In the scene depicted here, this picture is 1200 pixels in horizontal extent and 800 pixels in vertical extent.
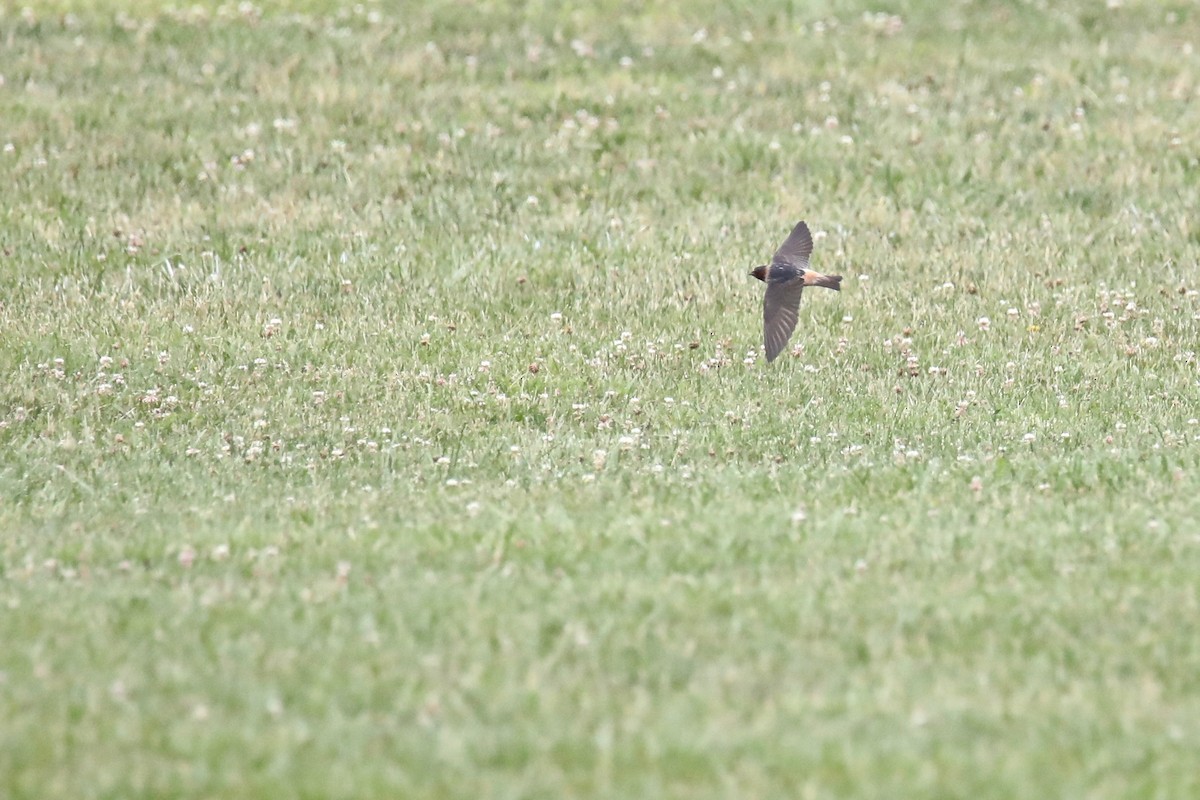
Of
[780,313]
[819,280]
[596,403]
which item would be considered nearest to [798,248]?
[819,280]

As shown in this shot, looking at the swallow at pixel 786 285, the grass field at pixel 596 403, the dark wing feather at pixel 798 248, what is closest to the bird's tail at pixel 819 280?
the swallow at pixel 786 285

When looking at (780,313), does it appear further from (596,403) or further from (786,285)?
(596,403)

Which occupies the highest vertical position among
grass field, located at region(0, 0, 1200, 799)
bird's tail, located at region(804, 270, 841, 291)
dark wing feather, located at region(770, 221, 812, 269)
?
dark wing feather, located at region(770, 221, 812, 269)

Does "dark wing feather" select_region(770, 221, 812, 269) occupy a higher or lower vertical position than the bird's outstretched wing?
higher

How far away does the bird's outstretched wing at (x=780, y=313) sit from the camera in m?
10.2

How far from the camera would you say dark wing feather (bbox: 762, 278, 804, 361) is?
33.5 feet

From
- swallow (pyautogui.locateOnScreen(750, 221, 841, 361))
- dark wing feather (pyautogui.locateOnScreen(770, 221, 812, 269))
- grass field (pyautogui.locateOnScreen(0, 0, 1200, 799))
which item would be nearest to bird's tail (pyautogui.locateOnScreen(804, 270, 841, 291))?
swallow (pyautogui.locateOnScreen(750, 221, 841, 361))

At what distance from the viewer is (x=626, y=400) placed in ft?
34.6

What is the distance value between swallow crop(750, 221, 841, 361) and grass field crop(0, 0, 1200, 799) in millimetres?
412

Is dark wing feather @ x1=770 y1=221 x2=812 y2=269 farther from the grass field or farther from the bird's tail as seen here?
the grass field

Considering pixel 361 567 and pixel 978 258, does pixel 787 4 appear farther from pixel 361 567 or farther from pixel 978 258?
pixel 361 567

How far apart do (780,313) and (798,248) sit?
3.06 ft

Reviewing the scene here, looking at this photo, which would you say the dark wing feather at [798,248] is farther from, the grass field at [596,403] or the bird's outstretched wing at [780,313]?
the grass field at [596,403]

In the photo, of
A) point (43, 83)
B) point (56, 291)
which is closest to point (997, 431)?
point (56, 291)
